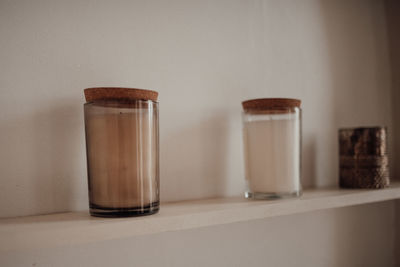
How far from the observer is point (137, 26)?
56cm

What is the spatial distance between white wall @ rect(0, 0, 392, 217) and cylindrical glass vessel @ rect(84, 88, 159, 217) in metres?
0.08

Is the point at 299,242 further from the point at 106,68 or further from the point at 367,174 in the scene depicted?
the point at 106,68

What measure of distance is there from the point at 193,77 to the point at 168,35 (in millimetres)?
84

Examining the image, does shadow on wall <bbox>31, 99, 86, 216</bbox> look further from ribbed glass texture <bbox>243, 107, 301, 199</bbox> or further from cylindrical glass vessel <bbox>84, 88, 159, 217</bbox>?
ribbed glass texture <bbox>243, 107, 301, 199</bbox>

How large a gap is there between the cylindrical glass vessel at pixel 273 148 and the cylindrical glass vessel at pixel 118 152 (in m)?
0.21

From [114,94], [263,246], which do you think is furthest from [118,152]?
[263,246]

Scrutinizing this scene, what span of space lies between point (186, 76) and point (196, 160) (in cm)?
15

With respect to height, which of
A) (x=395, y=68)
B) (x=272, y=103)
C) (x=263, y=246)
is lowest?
(x=263, y=246)

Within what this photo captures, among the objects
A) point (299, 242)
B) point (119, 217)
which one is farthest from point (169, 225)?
point (299, 242)

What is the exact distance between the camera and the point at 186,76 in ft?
1.98

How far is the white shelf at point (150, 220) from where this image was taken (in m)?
0.36

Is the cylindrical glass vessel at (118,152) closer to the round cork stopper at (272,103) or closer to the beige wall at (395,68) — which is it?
the round cork stopper at (272,103)

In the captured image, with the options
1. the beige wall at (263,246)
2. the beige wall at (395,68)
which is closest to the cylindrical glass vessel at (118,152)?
the beige wall at (263,246)

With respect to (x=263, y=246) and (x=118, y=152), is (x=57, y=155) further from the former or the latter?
(x=263, y=246)
